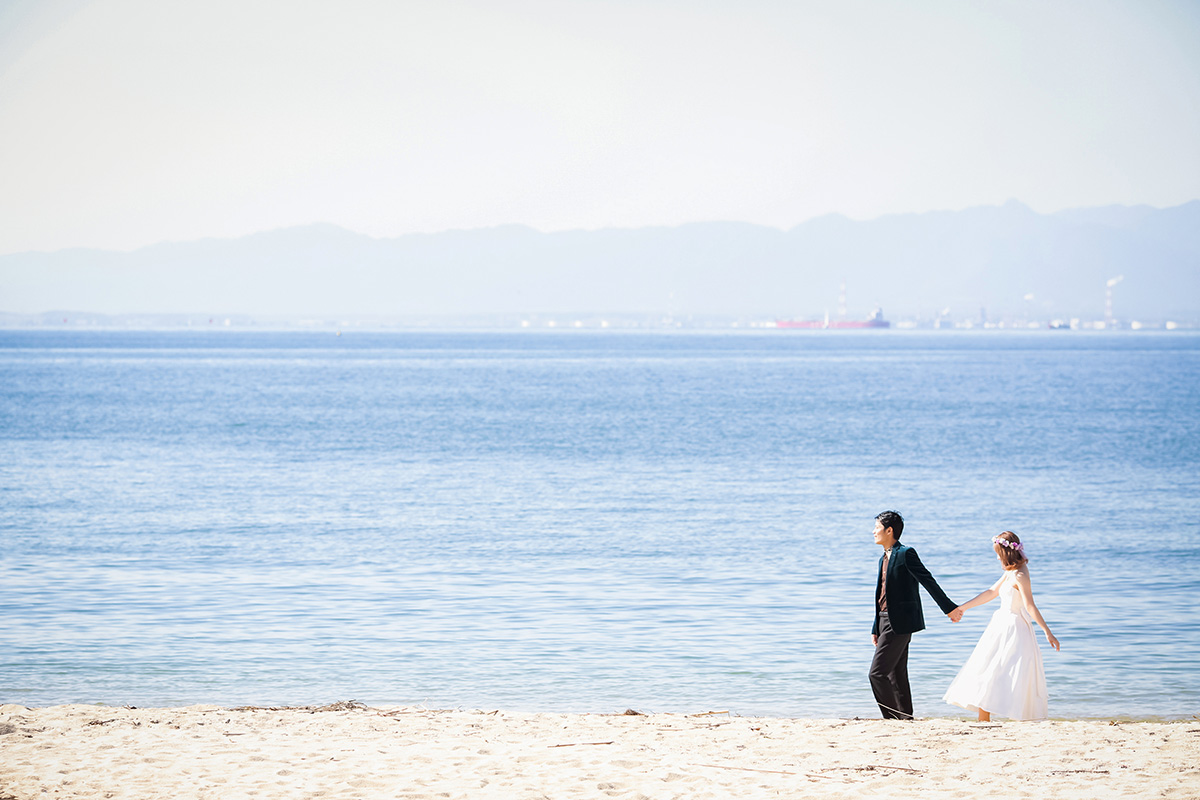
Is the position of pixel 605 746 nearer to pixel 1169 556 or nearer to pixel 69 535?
pixel 1169 556

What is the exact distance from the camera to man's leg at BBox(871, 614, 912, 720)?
895 cm

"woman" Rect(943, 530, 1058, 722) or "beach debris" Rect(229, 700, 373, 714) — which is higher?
"woman" Rect(943, 530, 1058, 722)

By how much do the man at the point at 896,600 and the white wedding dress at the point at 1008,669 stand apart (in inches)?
15.0

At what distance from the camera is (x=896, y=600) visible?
880cm

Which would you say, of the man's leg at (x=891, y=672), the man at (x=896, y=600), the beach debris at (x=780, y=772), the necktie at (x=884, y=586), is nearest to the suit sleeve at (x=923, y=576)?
the man at (x=896, y=600)

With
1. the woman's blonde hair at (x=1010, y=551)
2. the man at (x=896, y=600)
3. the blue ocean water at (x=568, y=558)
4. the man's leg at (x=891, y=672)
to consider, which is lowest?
the blue ocean water at (x=568, y=558)


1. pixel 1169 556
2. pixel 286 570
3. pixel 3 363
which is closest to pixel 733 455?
pixel 1169 556

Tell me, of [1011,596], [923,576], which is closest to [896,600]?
[923,576]

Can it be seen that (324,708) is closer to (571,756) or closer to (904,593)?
(571,756)

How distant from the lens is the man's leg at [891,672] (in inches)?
352

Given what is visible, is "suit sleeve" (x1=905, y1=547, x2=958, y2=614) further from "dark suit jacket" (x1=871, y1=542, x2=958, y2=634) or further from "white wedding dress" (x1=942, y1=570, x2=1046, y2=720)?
"white wedding dress" (x1=942, y1=570, x2=1046, y2=720)

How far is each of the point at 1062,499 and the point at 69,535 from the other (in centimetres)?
2288

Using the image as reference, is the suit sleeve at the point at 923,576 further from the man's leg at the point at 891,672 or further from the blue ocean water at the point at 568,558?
the blue ocean water at the point at 568,558

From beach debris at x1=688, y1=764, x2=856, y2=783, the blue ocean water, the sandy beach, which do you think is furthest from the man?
the blue ocean water
